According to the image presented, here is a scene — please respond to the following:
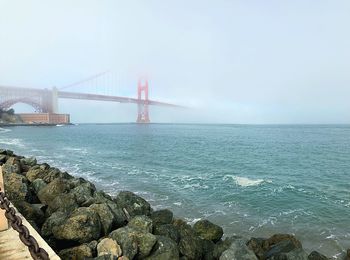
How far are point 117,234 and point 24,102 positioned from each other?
8739 cm

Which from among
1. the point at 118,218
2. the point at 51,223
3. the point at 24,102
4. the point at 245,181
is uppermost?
the point at 24,102

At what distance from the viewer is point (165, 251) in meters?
5.19

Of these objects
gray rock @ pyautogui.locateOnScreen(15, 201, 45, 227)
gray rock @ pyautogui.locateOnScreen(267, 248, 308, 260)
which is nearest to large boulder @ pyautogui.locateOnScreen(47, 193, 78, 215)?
gray rock @ pyautogui.locateOnScreen(15, 201, 45, 227)

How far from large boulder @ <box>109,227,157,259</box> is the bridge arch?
8385 centimetres

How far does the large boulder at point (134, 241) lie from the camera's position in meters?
4.89

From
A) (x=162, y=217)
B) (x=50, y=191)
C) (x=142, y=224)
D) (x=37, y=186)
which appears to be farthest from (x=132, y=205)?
(x=37, y=186)

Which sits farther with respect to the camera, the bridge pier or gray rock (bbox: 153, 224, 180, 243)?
the bridge pier

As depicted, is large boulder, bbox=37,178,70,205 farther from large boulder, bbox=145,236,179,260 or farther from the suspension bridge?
the suspension bridge

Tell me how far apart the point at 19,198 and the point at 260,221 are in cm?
678

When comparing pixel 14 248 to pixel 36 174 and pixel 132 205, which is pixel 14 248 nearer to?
pixel 132 205

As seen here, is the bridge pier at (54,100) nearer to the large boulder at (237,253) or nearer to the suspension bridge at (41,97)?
the suspension bridge at (41,97)

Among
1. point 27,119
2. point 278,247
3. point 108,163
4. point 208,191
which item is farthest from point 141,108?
point 278,247

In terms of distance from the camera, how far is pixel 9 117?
82.2 metres

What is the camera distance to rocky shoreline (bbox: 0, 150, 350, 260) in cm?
492
